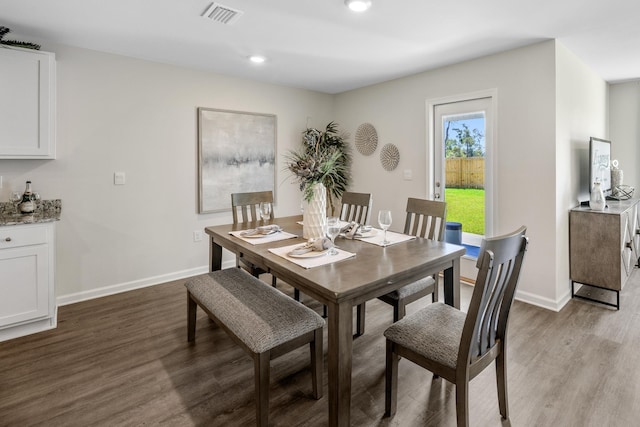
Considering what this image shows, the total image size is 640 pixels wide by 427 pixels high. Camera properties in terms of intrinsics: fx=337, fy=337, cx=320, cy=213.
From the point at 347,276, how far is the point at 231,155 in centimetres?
296

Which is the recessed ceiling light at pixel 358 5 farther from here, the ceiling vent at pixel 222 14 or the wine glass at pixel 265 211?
the wine glass at pixel 265 211

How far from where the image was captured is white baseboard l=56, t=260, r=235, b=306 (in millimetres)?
3198

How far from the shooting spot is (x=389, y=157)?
433cm

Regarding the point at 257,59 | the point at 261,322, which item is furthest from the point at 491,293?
the point at 257,59

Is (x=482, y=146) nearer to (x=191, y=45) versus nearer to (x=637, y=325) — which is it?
(x=637, y=325)

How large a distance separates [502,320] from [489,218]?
2.11 m

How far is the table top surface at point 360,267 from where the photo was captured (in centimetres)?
150

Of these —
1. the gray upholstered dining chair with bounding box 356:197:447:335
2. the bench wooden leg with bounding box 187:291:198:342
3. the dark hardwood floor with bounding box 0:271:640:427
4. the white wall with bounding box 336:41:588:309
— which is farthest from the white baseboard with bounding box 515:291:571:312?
the bench wooden leg with bounding box 187:291:198:342

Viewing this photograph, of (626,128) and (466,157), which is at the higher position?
(626,128)

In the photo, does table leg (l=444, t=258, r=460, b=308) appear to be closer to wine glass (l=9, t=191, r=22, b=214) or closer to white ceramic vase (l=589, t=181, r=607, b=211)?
white ceramic vase (l=589, t=181, r=607, b=211)

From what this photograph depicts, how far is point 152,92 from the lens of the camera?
3529 millimetres

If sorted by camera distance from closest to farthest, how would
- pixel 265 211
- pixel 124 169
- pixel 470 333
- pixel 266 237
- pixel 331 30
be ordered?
pixel 470 333, pixel 266 237, pixel 331 30, pixel 265 211, pixel 124 169

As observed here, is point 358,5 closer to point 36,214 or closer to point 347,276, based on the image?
point 347,276

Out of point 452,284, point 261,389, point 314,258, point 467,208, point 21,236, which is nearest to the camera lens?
point 261,389
